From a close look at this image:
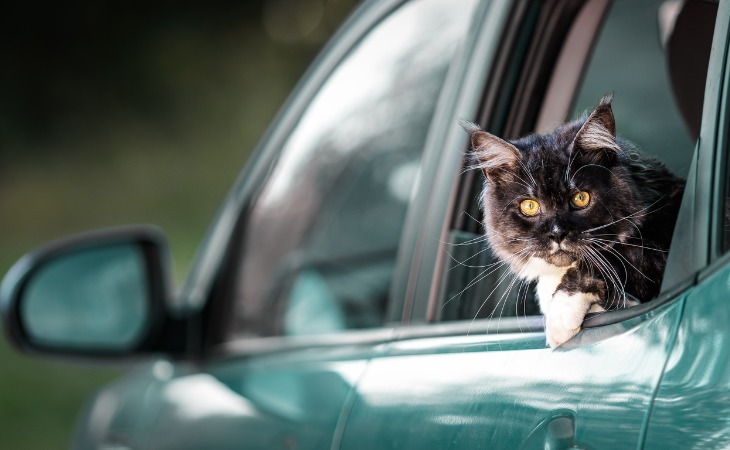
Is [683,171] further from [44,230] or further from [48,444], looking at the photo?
[44,230]

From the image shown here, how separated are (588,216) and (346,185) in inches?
85.2

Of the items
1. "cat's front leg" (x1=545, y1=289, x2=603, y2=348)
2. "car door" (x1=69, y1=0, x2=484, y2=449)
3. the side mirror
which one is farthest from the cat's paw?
the side mirror

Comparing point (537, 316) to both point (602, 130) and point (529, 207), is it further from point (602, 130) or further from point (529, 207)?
point (602, 130)

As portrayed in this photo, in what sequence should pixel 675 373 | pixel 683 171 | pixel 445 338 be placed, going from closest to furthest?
pixel 675 373 → pixel 683 171 → pixel 445 338

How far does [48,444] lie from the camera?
11.9m

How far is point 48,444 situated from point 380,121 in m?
9.38

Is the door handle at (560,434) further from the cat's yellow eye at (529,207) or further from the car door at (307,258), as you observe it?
the car door at (307,258)

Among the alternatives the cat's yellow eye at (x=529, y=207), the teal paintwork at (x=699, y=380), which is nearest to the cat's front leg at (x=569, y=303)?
the cat's yellow eye at (x=529, y=207)

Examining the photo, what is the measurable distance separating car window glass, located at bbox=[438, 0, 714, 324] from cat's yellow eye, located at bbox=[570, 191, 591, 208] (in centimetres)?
10

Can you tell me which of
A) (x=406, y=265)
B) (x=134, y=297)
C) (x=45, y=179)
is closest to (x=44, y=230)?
(x=45, y=179)

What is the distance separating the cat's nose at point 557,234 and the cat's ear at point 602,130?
118 mm

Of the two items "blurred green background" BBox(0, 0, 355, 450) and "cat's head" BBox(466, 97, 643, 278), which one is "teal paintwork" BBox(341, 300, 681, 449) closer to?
"cat's head" BBox(466, 97, 643, 278)

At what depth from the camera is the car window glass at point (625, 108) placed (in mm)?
1771

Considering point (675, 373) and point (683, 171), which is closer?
point (675, 373)
